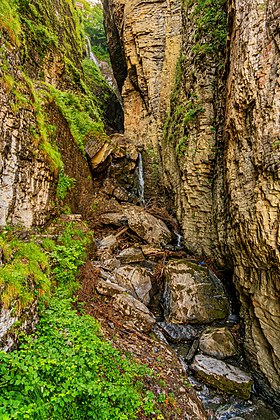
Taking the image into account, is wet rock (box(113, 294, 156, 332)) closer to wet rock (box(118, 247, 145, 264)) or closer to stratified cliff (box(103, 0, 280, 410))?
wet rock (box(118, 247, 145, 264))

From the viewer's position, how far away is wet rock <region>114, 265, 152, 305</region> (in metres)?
6.57

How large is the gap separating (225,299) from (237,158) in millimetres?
4044

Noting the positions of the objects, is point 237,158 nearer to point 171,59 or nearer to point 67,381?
point 67,381

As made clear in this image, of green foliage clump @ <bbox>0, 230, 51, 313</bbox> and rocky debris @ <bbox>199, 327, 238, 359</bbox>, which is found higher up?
green foliage clump @ <bbox>0, 230, 51, 313</bbox>

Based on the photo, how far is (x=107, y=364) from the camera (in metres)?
3.46

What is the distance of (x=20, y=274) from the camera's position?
334 centimetres

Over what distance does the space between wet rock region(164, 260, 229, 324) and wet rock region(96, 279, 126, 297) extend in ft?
4.84

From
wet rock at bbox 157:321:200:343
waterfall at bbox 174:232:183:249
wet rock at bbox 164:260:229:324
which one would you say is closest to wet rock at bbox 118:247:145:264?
wet rock at bbox 164:260:229:324

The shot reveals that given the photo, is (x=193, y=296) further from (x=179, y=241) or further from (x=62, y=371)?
(x=62, y=371)

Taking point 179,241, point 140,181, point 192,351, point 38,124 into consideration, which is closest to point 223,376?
point 192,351

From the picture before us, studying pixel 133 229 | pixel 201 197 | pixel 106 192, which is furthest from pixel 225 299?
pixel 106 192

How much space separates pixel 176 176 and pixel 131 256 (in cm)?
422

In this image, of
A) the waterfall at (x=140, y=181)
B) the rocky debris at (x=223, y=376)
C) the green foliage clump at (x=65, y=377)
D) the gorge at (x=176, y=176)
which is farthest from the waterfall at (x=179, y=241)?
the green foliage clump at (x=65, y=377)

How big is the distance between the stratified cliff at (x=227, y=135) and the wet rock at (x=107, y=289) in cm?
296
